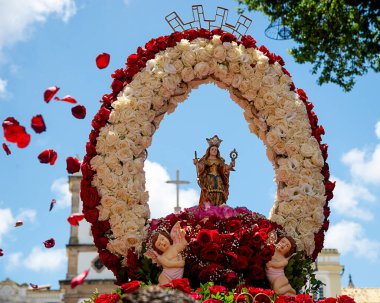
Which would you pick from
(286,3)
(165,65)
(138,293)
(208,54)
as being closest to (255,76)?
(208,54)

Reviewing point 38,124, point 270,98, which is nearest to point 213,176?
point 270,98

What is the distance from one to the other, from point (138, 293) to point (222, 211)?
5165 millimetres

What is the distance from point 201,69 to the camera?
8.55m

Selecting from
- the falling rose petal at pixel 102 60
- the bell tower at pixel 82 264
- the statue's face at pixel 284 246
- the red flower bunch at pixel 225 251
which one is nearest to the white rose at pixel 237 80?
the red flower bunch at pixel 225 251

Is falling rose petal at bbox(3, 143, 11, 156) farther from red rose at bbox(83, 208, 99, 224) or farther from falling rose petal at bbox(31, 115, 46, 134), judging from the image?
red rose at bbox(83, 208, 99, 224)

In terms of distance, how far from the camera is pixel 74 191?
41.4 metres

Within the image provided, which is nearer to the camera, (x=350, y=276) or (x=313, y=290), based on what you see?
(x=313, y=290)

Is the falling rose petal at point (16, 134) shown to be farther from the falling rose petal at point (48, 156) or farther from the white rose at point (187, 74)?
the white rose at point (187, 74)

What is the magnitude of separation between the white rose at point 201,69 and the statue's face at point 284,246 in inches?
107

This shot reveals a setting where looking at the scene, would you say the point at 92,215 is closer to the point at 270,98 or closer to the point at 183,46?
the point at 183,46

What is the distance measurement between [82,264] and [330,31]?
32656 mm

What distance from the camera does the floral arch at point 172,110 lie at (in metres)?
7.70

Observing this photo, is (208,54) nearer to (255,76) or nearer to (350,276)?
(255,76)

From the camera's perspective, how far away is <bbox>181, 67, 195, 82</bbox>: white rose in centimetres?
855
